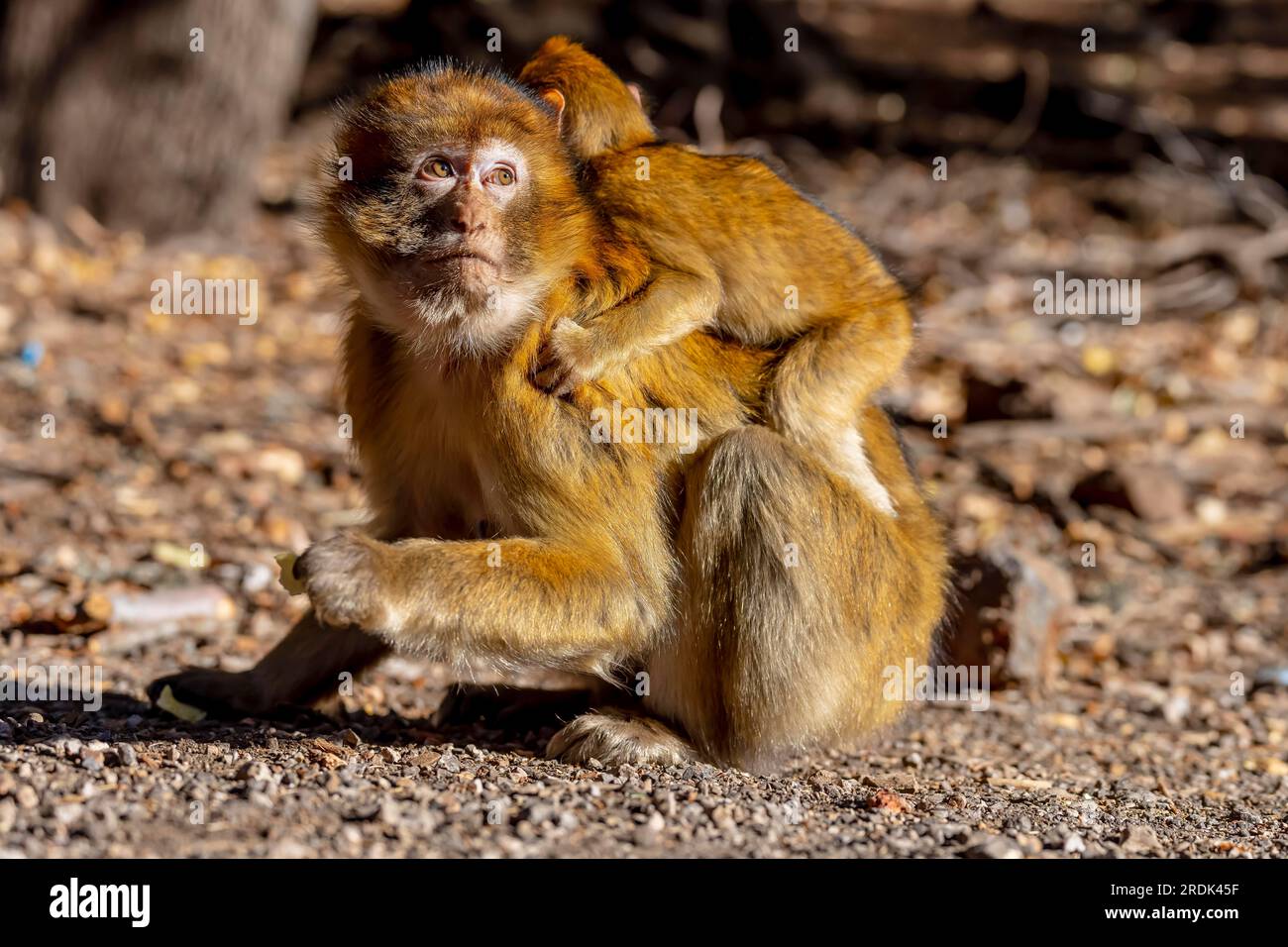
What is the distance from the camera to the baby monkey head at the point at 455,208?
4430mm

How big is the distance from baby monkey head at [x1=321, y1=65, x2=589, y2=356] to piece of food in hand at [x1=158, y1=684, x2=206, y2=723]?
1.46 metres

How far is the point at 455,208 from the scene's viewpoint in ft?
14.3

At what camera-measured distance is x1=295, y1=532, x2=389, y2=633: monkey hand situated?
166 inches

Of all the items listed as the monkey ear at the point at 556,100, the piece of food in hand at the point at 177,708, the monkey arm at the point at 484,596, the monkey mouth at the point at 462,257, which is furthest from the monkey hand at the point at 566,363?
the piece of food in hand at the point at 177,708

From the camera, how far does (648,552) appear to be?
4.67 m

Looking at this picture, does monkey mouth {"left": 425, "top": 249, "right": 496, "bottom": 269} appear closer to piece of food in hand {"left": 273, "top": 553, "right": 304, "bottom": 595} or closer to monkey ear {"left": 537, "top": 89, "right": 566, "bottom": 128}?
monkey ear {"left": 537, "top": 89, "right": 566, "bottom": 128}

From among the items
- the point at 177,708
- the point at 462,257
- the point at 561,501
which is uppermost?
the point at 462,257

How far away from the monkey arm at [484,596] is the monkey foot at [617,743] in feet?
0.88

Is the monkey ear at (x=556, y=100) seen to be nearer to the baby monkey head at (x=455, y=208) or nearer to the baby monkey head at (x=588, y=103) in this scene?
the baby monkey head at (x=588, y=103)

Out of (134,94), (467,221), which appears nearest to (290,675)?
(467,221)

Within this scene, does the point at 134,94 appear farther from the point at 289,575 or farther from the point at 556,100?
the point at 289,575

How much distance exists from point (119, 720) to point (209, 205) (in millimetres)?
6729

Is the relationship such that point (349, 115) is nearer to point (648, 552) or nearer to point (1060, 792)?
point (648, 552)

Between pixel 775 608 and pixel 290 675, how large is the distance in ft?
5.44
